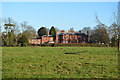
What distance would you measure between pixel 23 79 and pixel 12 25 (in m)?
45.6

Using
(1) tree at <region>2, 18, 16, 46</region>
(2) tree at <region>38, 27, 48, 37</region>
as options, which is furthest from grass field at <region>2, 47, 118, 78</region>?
(2) tree at <region>38, 27, 48, 37</region>

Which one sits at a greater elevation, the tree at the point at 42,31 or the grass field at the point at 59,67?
the tree at the point at 42,31

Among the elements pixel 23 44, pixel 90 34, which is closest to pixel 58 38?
pixel 90 34

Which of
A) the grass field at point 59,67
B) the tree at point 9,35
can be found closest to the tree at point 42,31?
the tree at point 9,35

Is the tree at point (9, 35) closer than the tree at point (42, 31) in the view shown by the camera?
Yes

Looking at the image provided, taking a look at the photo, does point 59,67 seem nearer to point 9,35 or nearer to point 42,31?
point 9,35

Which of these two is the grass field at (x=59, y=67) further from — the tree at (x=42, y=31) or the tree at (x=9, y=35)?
the tree at (x=42, y=31)

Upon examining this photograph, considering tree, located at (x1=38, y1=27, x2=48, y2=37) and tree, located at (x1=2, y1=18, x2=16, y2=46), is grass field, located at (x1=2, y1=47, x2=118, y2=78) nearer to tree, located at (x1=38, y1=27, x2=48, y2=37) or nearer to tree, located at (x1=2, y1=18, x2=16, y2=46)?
tree, located at (x1=2, y1=18, x2=16, y2=46)

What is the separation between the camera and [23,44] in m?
51.1

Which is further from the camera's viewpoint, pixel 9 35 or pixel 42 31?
pixel 42 31

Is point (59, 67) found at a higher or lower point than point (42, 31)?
lower

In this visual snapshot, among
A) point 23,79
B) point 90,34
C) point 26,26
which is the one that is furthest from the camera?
point 90,34

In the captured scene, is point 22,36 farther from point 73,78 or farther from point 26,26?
point 73,78

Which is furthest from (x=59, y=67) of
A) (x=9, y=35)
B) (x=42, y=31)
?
(x=42, y=31)
